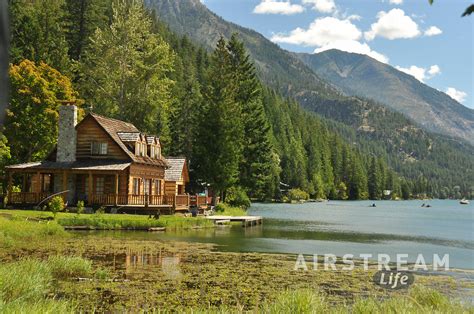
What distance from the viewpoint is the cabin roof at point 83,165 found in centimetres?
3991

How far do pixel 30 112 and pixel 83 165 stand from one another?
426 inches

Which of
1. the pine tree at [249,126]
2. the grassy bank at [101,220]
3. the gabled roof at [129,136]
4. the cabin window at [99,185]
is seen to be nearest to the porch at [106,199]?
the cabin window at [99,185]

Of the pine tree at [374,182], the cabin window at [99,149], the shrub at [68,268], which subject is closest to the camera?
the shrub at [68,268]

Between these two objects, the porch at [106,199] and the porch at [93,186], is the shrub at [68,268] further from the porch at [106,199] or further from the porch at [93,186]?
the porch at [106,199]

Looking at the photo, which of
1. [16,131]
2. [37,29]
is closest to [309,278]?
[16,131]

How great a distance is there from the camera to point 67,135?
4228cm

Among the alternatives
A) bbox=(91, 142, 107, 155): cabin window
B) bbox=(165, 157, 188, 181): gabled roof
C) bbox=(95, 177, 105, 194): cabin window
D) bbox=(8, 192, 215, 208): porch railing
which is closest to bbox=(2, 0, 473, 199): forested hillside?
bbox=(165, 157, 188, 181): gabled roof

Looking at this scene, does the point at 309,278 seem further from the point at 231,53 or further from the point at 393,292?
the point at 231,53

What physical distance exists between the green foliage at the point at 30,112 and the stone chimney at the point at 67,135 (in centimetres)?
417

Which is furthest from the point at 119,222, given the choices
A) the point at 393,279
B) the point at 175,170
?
the point at 393,279

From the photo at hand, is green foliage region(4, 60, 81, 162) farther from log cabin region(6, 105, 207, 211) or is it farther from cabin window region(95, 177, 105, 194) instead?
cabin window region(95, 177, 105, 194)

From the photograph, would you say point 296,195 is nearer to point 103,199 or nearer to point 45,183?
point 45,183

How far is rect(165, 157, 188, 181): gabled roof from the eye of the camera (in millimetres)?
50031

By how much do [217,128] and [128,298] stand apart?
44255mm
